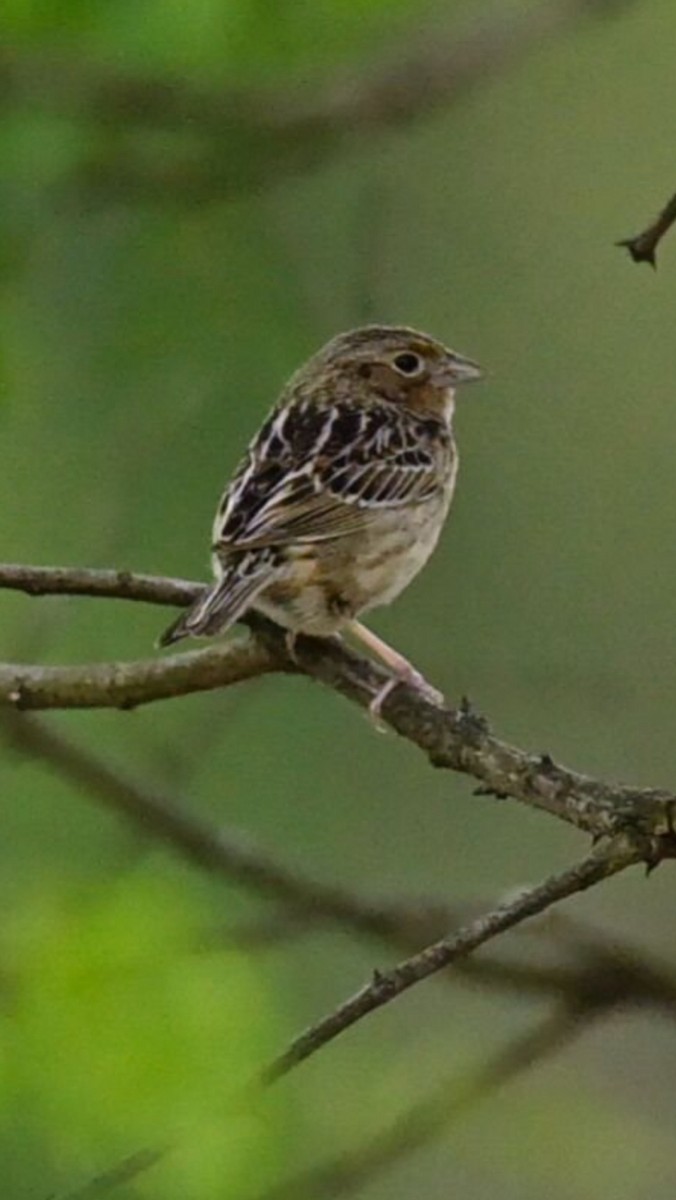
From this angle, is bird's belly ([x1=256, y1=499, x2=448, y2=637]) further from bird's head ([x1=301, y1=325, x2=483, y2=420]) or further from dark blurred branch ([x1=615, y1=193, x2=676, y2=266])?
dark blurred branch ([x1=615, y1=193, x2=676, y2=266])

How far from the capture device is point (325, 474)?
5359 millimetres

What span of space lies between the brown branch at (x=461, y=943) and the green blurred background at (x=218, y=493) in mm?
401

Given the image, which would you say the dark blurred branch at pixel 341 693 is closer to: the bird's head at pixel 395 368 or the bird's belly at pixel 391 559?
the bird's belly at pixel 391 559

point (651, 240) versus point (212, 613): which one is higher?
point (651, 240)

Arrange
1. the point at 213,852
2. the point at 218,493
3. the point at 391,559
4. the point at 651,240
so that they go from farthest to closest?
the point at 218,493, the point at 391,559, the point at 213,852, the point at 651,240

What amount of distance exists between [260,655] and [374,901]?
3.26 ft

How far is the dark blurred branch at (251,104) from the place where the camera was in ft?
15.9

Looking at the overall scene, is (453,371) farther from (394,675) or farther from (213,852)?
(394,675)

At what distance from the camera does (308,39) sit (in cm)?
528

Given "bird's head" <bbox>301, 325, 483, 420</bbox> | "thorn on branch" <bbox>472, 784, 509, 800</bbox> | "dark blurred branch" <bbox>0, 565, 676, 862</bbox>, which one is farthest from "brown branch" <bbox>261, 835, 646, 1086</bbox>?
"bird's head" <bbox>301, 325, 483, 420</bbox>

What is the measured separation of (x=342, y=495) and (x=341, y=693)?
1324 millimetres

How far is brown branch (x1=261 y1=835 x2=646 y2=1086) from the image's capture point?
9.74ft

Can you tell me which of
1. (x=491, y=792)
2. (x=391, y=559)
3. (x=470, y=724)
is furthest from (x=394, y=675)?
(x=391, y=559)

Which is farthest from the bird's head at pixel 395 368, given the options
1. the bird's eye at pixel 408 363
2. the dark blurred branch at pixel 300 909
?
the dark blurred branch at pixel 300 909
